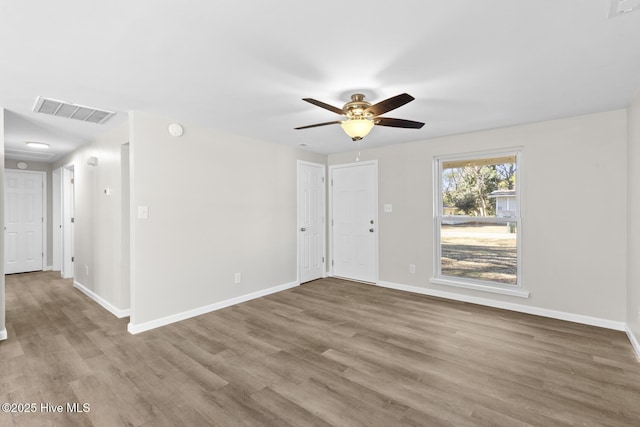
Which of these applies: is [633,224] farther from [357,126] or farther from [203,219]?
[203,219]

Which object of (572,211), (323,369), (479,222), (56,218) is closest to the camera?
(323,369)

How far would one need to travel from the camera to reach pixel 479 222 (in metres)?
4.07

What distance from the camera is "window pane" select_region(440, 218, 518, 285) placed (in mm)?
3887

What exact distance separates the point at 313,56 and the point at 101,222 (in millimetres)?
3610

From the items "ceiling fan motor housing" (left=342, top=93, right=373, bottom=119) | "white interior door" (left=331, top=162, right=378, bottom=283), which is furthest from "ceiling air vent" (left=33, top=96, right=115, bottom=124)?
"white interior door" (left=331, top=162, right=378, bottom=283)

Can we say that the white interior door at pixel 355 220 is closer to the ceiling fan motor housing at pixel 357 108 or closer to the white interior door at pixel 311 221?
the white interior door at pixel 311 221

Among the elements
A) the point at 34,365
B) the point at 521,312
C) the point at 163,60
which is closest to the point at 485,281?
the point at 521,312

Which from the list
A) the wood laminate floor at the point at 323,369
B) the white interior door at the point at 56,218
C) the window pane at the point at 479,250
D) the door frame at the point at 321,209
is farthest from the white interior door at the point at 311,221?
the white interior door at the point at 56,218

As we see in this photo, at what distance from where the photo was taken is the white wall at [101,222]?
3539mm

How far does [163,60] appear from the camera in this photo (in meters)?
2.06

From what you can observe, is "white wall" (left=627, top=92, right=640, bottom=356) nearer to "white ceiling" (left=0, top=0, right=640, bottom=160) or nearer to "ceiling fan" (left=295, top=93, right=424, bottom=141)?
"white ceiling" (left=0, top=0, right=640, bottom=160)

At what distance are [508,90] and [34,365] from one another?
4.64 m

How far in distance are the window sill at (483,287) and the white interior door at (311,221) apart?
2010mm

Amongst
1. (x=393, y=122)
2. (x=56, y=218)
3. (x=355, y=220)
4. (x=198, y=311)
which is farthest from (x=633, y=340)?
(x=56, y=218)
